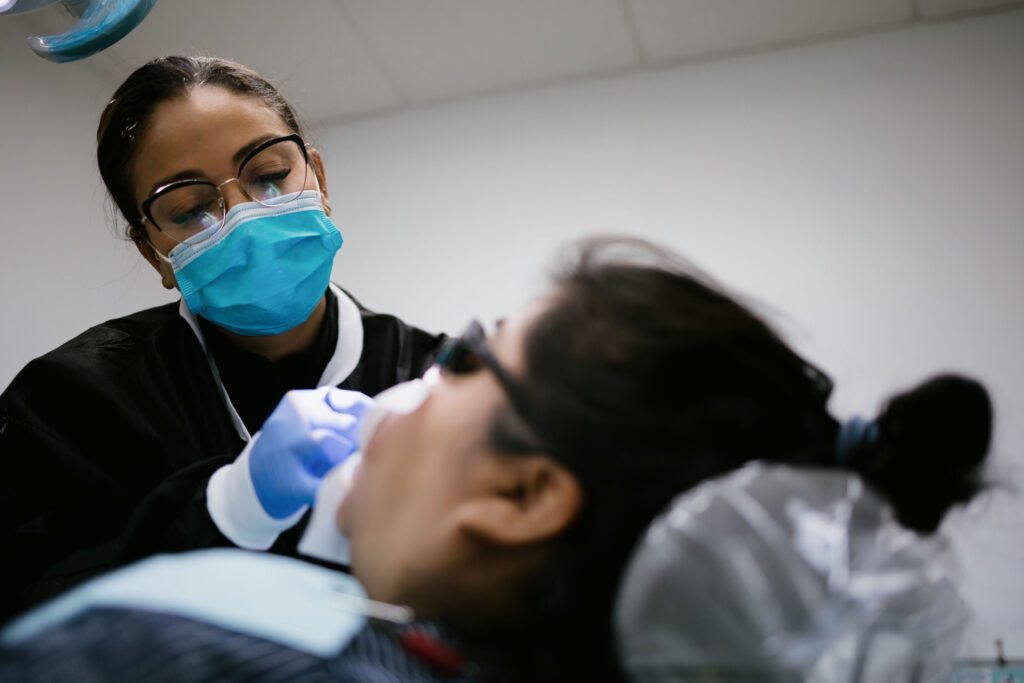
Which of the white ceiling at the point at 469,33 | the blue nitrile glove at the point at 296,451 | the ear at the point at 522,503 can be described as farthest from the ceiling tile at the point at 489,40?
the ear at the point at 522,503

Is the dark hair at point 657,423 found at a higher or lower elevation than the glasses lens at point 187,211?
lower

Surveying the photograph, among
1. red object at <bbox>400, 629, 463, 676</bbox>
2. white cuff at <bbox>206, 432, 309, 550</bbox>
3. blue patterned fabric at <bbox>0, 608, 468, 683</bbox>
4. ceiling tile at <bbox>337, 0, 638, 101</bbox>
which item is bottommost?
blue patterned fabric at <bbox>0, 608, 468, 683</bbox>

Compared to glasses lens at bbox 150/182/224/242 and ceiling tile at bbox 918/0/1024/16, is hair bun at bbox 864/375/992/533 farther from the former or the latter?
ceiling tile at bbox 918/0/1024/16

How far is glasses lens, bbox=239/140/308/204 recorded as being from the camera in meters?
1.40

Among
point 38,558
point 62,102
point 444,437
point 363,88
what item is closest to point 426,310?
point 363,88

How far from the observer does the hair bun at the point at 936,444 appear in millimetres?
751

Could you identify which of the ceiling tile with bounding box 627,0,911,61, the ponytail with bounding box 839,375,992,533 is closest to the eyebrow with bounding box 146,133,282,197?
the ponytail with bounding box 839,375,992,533

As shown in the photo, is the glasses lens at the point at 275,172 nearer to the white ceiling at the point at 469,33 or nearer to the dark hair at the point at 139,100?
the dark hair at the point at 139,100

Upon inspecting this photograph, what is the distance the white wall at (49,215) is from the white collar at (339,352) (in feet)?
4.02

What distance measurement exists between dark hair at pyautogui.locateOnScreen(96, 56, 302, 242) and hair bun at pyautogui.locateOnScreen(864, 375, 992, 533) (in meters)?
1.17

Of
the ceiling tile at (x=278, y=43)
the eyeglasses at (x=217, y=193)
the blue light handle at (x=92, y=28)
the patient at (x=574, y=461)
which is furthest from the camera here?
the ceiling tile at (x=278, y=43)

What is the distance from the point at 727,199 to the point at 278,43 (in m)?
1.61

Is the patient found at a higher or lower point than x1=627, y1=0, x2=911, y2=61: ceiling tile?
lower

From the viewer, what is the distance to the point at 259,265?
1389mm
